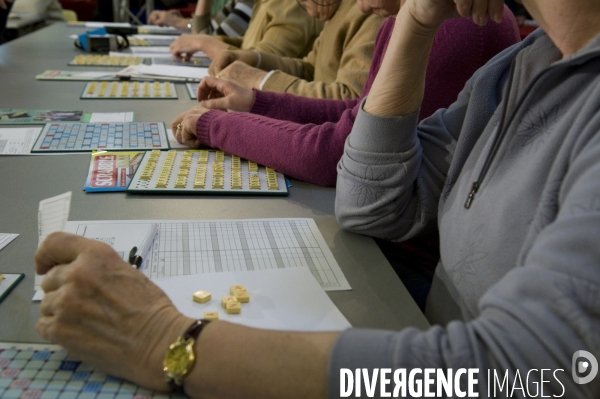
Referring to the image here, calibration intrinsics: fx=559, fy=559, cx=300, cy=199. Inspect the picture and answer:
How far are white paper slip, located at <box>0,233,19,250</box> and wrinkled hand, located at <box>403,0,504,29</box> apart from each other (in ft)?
2.20

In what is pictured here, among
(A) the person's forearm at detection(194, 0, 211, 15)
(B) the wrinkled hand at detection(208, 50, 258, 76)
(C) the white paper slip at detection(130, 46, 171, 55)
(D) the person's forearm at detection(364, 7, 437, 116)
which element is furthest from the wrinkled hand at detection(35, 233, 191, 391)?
(A) the person's forearm at detection(194, 0, 211, 15)

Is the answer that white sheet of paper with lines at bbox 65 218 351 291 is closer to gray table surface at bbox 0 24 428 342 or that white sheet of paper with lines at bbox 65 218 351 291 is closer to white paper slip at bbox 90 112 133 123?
gray table surface at bbox 0 24 428 342

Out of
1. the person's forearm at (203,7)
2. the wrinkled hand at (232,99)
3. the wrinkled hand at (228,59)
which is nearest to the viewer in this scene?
the wrinkled hand at (232,99)

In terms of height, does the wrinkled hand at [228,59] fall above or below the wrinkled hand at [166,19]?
above

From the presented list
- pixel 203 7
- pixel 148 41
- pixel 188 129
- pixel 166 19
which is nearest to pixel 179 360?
pixel 188 129

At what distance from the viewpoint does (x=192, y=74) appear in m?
2.03

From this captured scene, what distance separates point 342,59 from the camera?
1.61 metres

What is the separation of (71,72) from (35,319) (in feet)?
5.10

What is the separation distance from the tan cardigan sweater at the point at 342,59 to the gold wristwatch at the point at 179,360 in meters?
1.06

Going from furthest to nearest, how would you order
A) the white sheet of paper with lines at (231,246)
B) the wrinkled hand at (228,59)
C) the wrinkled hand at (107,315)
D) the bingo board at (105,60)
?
the bingo board at (105,60) < the wrinkled hand at (228,59) < the white sheet of paper with lines at (231,246) < the wrinkled hand at (107,315)

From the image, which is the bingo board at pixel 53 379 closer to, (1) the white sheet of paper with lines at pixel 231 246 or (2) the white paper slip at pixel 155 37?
(1) the white sheet of paper with lines at pixel 231 246

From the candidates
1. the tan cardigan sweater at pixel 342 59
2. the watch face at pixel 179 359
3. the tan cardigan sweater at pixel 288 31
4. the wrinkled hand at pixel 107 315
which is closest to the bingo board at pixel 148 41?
the tan cardigan sweater at pixel 288 31

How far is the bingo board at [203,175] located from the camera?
3.29 feet

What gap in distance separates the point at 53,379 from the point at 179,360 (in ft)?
0.41
